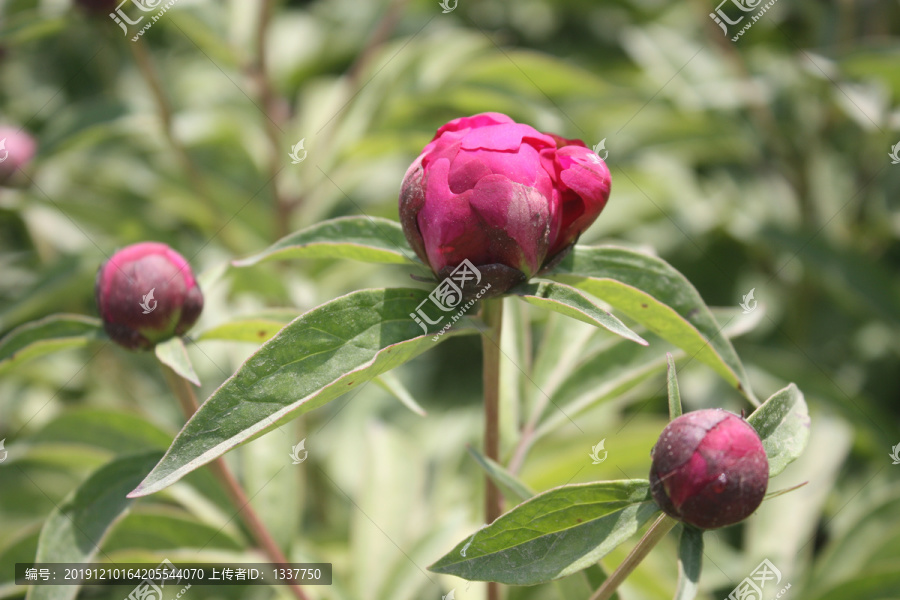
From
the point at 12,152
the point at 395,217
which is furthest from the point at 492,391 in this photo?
the point at 12,152

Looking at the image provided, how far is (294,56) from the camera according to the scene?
3035 mm

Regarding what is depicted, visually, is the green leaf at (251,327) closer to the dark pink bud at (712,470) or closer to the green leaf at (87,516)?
the green leaf at (87,516)

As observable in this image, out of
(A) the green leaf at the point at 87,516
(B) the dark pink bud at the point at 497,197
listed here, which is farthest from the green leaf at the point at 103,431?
(B) the dark pink bud at the point at 497,197

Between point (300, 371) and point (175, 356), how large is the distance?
0.34 meters

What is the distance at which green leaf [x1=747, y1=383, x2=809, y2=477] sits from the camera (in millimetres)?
934

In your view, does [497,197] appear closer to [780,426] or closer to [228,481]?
[780,426]

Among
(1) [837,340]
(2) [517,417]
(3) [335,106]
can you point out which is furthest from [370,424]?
(1) [837,340]

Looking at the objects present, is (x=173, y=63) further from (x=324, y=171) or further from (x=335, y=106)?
(x=324, y=171)

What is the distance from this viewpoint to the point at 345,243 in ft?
3.30

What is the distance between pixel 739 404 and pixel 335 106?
1554 millimetres

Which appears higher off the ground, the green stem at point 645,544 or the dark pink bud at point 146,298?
the dark pink bud at point 146,298

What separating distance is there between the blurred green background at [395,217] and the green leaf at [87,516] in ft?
1.09

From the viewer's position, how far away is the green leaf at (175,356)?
1.09 metres

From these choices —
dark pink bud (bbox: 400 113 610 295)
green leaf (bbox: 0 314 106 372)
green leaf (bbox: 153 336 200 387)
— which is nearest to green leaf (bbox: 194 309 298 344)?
green leaf (bbox: 153 336 200 387)
